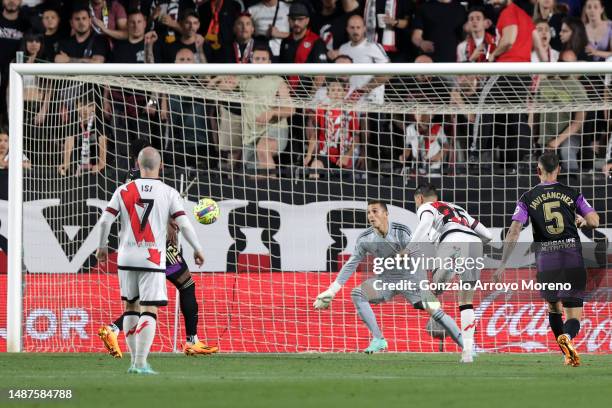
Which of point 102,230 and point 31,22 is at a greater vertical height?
point 31,22

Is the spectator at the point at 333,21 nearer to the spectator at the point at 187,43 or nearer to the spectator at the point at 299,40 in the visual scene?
the spectator at the point at 299,40

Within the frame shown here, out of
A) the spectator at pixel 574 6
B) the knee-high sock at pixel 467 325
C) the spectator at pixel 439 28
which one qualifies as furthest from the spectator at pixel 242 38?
the knee-high sock at pixel 467 325

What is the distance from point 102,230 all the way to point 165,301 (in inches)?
32.3

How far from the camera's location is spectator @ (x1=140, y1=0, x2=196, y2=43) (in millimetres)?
17434

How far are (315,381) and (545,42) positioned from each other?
339 inches

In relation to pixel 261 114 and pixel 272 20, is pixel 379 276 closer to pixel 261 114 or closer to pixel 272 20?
pixel 261 114

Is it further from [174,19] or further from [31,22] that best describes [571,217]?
[31,22]

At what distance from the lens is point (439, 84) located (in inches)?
628

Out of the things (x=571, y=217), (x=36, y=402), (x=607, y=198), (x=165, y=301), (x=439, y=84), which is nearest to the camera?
(x=36, y=402)

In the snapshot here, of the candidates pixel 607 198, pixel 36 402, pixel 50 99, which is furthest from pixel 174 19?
pixel 36 402

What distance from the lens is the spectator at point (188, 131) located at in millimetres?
15548

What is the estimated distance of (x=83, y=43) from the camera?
56.4ft

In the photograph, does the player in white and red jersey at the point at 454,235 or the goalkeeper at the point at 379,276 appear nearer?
the player in white and red jersey at the point at 454,235

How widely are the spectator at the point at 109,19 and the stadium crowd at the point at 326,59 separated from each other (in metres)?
0.02
